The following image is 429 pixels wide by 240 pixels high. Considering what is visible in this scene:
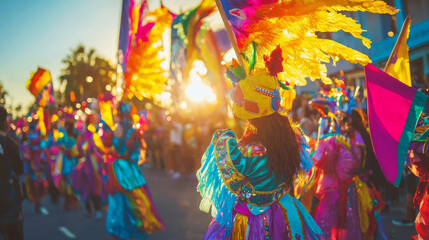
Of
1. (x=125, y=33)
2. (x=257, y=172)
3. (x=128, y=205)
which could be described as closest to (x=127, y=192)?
(x=128, y=205)

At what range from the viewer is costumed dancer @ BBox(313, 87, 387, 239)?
4305mm

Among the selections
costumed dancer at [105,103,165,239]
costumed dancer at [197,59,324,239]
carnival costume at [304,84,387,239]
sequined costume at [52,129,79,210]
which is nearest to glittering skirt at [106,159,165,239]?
costumed dancer at [105,103,165,239]

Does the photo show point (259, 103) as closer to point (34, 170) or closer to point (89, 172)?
point (89, 172)

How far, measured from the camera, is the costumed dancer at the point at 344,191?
14.1 ft

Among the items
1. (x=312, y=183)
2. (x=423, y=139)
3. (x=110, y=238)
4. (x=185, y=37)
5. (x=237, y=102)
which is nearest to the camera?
(x=237, y=102)

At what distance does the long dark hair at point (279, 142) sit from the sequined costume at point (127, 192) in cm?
349

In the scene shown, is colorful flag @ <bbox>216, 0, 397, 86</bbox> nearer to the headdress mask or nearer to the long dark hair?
the headdress mask

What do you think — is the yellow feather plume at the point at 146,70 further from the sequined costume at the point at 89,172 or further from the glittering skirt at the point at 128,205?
the sequined costume at the point at 89,172

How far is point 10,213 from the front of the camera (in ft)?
13.8

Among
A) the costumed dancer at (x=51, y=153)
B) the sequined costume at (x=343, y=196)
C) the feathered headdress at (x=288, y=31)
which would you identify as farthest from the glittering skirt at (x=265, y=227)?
the costumed dancer at (x=51, y=153)

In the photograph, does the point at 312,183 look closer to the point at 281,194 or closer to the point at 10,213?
the point at 281,194

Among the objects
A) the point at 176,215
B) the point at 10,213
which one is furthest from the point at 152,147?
the point at 10,213

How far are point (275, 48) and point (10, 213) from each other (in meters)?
3.19

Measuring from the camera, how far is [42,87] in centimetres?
884
